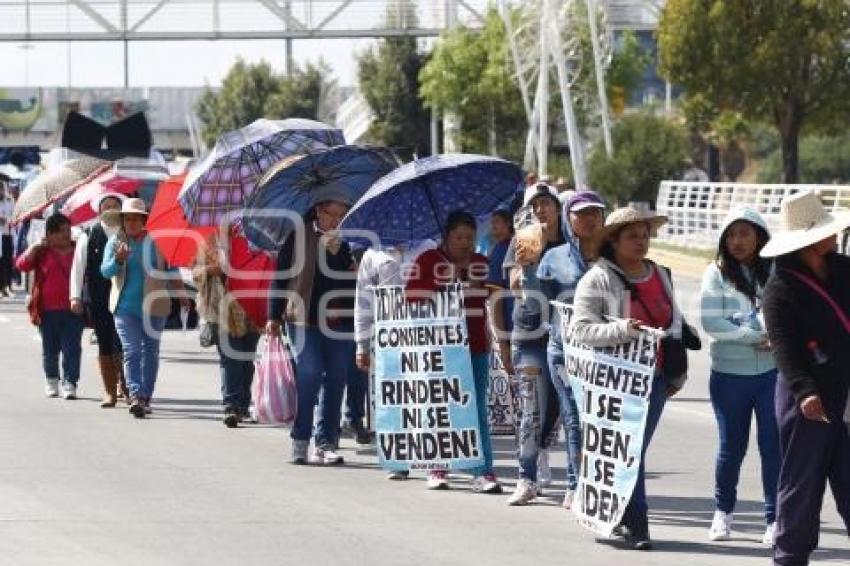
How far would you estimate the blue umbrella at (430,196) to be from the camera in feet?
48.6

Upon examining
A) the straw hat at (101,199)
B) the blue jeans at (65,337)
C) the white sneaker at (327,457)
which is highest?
the straw hat at (101,199)

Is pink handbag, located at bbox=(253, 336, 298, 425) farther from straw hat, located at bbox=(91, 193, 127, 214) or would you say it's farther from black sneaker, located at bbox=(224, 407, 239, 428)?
straw hat, located at bbox=(91, 193, 127, 214)

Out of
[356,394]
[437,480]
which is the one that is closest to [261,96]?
[356,394]

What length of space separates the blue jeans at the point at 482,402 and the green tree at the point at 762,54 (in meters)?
33.2

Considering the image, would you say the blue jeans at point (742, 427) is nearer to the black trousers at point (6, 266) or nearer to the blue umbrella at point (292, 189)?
the blue umbrella at point (292, 189)

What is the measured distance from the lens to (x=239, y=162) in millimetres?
18969

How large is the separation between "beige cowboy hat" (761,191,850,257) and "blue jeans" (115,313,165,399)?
9.14 meters

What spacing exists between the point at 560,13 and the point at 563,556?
4298 centimetres

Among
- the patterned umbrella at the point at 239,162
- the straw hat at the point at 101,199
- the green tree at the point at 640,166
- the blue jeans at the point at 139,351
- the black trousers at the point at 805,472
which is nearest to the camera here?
the black trousers at the point at 805,472

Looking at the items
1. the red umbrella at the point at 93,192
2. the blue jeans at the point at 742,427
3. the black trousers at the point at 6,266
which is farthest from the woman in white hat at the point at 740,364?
the black trousers at the point at 6,266

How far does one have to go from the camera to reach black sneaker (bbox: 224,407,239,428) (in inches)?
723

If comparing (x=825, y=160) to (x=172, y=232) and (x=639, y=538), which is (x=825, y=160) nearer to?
(x=172, y=232)

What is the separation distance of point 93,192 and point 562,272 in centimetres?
1153

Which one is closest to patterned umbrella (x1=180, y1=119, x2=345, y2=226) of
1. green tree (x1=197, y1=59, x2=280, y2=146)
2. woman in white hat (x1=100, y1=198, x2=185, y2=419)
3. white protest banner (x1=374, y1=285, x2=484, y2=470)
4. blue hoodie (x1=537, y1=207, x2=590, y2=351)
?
woman in white hat (x1=100, y1=198, x2=185, y2=419)
